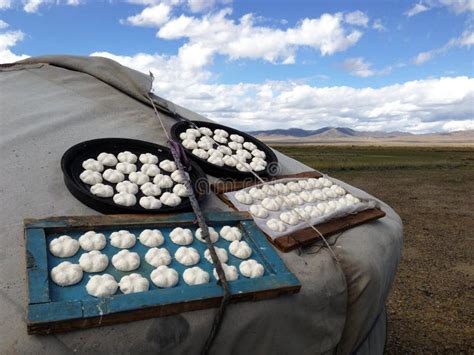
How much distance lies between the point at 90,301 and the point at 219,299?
47cm

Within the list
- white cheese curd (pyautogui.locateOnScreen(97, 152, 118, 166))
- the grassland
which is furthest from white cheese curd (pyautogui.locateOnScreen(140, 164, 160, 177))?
the grassland

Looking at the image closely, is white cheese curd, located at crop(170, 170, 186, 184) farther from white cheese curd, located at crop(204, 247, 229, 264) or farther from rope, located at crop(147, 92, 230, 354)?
white cheese curd, located at crop(204, 247, 229, 264)

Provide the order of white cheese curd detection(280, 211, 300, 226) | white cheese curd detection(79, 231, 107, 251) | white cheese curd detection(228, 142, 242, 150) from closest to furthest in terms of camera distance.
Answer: white cheese curd detection(79, 231, 107, 251)
white cheese curd detection(280, 211, 300, 226)
white cheese curd detection(228, 142, 242, 150)

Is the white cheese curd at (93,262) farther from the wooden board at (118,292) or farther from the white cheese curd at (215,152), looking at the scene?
the white cheese curd at (215,152)

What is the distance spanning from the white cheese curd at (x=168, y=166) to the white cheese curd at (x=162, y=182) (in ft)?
0.46

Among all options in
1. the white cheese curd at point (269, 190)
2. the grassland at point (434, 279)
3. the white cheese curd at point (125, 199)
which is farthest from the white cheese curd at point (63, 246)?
the grassland at point (434, 279)

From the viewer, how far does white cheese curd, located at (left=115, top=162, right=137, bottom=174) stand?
240cm

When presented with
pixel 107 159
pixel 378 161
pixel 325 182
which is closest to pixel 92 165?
pixel 107 159

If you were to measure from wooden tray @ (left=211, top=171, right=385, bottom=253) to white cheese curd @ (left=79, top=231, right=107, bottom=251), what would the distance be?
83cm

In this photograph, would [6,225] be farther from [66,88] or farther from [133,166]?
[66,88]

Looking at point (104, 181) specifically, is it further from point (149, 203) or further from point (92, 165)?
point (149, 203)

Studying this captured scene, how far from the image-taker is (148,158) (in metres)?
2.58

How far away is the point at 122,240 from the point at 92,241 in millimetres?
121

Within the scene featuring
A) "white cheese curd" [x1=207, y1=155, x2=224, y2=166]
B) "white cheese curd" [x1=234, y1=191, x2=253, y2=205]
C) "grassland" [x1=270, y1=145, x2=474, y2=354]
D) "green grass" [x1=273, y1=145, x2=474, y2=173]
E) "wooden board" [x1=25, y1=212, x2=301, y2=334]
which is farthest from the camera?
"green grass" [x1=273, y1=145, x2=474, y2=173]
